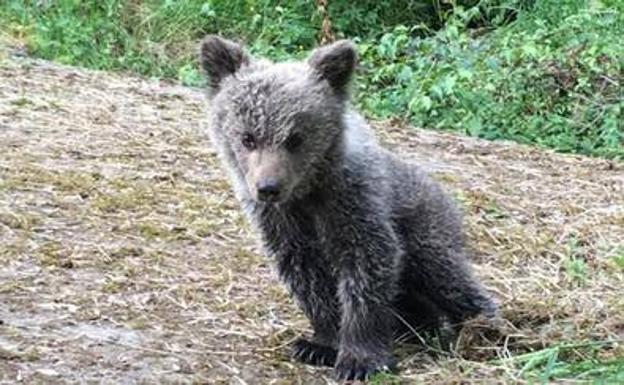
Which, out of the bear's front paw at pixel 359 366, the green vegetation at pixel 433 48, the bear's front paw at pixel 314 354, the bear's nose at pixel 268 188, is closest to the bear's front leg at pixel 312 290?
the bear's front paw at pixel 314 354

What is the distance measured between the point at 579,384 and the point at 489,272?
1.55 m

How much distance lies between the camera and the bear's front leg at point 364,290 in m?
4.47

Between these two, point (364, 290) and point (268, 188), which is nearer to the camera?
point (268, 188)

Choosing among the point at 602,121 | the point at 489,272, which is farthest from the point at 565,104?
the point at 489,272

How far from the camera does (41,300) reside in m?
4.87

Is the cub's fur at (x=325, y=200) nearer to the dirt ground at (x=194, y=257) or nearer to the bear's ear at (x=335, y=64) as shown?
the bear's ear at (x=335, y=64)

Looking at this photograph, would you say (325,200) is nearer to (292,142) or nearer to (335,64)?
(292,142)

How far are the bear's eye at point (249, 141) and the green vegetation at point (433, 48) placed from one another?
4833mm

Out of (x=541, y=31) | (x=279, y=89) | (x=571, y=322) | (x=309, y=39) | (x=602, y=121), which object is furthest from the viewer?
(x=309, y=39)

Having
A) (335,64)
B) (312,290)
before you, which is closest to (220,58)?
(335,64)

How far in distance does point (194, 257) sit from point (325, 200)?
53.0 inches

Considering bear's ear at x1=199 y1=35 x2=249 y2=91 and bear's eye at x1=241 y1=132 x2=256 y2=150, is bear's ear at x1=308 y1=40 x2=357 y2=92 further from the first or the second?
bear's eye at x1=241 y1=132 x2=256 y2=150

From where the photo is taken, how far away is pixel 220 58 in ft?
15.4

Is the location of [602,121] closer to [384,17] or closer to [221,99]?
[384,17]
